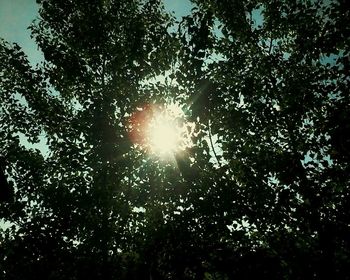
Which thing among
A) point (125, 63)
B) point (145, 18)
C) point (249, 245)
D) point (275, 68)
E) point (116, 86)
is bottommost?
point (249, 245)

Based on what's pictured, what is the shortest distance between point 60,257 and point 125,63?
9.15 meters

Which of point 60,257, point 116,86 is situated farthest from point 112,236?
point 116,86

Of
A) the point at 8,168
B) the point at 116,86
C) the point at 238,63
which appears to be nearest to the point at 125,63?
the point at 116,86

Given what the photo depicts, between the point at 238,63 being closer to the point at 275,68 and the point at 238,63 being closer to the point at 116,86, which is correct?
the point at 275,68

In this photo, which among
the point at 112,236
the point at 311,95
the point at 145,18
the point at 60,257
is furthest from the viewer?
the point at 145,18

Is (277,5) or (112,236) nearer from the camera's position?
(112,236)

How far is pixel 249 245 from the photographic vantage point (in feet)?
35.7

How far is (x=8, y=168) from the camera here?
1326 centimetres

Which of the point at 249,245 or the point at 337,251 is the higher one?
the point at 249,245

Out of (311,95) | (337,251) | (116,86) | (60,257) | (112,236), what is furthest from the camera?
(116,86)

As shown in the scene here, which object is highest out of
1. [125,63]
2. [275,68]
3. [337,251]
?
[125,63]

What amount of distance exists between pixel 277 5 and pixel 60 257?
40.9 feet

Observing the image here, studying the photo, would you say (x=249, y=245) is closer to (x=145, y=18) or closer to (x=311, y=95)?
(x=311, y=95)

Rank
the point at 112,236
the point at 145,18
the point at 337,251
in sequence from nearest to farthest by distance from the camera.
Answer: the point at 337,251, the point at 112,236, the point at 145,18
